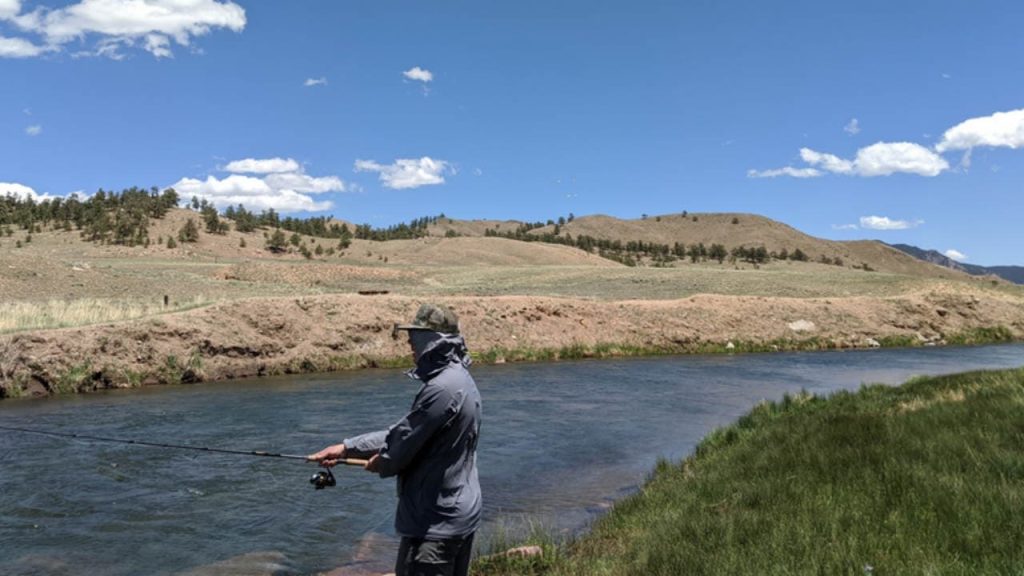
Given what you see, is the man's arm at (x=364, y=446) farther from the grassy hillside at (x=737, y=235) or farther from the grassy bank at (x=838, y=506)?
the grassy hillside at (x=737, y=235)

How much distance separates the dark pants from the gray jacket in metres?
0.06

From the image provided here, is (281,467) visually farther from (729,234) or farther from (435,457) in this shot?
(729,234)

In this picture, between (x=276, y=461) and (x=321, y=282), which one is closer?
(x=276, y=461)

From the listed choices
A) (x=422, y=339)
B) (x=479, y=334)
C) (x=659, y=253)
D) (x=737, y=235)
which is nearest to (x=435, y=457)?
(x=422, y=339)

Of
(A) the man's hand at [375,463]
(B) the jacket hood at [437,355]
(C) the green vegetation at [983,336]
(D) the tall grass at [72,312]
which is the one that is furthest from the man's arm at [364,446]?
(C) the green vegetation at [983,336]

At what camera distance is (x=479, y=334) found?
96.5 feet

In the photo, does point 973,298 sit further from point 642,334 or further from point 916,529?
point 916,529

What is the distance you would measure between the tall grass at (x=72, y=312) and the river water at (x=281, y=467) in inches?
173

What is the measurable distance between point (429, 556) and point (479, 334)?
2506 centimetres

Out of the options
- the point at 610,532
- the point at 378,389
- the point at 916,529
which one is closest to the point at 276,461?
the point at 610,532

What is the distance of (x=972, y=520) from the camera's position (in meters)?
5.66

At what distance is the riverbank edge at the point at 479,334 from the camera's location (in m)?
19.6

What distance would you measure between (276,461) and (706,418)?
982 cm

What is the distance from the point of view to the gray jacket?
14.3 ft
